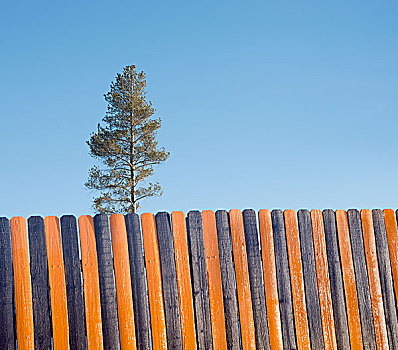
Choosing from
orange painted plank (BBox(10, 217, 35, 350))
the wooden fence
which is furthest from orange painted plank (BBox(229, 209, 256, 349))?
orange painted plank (BBox(10, 217, 35, 350))

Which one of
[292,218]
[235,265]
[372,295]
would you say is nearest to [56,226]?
[235,265]

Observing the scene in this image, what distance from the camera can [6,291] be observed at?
4133 mm

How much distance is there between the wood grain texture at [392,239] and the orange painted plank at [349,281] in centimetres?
62

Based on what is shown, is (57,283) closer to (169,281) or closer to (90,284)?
(90,284)

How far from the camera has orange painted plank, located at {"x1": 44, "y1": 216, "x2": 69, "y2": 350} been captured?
4.17 metres

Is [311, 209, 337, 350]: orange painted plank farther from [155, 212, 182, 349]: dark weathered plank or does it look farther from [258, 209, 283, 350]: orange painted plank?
[155, 212, 182, 349]: dark weathered plank

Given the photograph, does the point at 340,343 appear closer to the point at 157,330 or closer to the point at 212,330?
the point at 212,330

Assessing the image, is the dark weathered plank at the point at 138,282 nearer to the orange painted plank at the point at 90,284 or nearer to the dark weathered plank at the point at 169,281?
the dark weathered plank at the point at 169,281

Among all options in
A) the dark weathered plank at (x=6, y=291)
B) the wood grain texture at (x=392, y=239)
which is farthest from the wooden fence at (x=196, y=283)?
the wood grain texture at (x=392, y=239)

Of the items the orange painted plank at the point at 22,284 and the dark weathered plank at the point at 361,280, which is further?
the dark weathered plank at the point at 361,280

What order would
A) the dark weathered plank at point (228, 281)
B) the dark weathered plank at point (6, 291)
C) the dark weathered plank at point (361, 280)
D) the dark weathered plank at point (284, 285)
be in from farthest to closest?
1. the dark weathered plank at point (361, 280)
2. the dark weathered plank at point (284, 285)
3. the dark weathered plank at point (228, 281)
4. the dark weathered plank at point (6, 291)

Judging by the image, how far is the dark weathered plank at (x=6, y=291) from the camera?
409cm

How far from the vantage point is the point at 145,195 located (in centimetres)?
2317

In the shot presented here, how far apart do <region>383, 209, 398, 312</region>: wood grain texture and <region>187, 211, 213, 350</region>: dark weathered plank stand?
2347 millimetres
